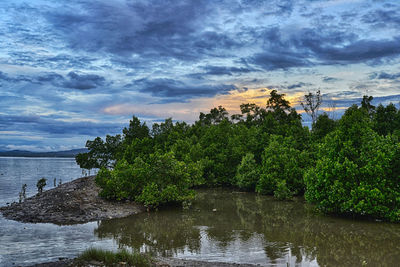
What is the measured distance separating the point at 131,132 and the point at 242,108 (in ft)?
98.3

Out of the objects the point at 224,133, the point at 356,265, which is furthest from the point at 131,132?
the point at 356,265

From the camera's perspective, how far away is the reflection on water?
52.5 feet

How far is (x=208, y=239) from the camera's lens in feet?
63.4

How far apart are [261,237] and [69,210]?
15.5 meters

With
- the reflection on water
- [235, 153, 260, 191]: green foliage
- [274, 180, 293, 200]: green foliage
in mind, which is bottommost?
the reflection on water

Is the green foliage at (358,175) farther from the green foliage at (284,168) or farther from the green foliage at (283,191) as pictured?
the green foliage at (284,168)

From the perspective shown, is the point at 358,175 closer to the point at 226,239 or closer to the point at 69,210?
the point at 226,239

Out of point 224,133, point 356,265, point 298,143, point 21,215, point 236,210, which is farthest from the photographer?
point 224,133

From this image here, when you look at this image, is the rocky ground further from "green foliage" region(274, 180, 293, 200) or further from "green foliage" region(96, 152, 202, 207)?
"green foliage" region(274, 180, 293, 200)

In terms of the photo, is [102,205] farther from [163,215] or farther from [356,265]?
[356,265]

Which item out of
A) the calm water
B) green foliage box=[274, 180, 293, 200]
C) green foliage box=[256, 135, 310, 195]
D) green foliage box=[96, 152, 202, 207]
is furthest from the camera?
green foliage box=[256, 135, 310, 195]

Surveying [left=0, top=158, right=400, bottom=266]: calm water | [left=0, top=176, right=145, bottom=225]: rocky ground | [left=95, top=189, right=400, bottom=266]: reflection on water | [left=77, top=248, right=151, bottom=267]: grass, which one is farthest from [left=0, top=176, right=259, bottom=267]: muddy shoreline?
[left=77, top=248, right=151, bottom=267]: grass

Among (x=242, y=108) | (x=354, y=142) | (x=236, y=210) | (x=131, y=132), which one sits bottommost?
(x=236, y=210)

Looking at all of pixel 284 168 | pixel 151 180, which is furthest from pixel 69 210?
pixel 284 168
